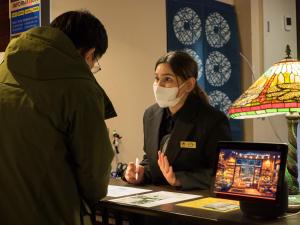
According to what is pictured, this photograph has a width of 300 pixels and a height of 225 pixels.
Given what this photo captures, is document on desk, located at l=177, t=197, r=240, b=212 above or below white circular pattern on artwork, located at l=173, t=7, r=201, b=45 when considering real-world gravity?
below

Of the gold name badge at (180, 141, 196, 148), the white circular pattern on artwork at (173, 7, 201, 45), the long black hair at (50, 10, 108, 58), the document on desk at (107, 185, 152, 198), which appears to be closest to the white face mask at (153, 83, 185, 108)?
the gold name badge at (180, 141, 196, 148)

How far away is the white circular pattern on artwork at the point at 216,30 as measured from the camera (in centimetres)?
439

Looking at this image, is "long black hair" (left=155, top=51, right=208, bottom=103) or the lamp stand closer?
the lamp stand

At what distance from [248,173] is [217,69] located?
3.16m

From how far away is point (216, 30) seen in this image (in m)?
4.46

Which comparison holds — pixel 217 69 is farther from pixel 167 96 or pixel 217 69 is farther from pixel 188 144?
pixel 188 144

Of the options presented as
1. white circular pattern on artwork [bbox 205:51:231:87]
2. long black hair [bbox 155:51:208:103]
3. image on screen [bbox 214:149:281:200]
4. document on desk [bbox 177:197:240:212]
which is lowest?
document on desk [bbox 177:197:240:212]

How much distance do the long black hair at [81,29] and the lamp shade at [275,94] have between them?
0.55 metres

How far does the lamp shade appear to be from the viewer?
1.44 m

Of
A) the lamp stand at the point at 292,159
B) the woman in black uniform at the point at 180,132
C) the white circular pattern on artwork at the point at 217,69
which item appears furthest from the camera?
the white circular pattern on artwork at the point at 217,69

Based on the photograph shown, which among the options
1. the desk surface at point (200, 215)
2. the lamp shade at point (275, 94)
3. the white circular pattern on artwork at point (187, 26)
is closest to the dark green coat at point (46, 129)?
the desk surface at point (200, 215)

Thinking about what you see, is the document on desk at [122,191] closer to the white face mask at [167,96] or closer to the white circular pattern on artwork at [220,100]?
the white face mask at [167,96]

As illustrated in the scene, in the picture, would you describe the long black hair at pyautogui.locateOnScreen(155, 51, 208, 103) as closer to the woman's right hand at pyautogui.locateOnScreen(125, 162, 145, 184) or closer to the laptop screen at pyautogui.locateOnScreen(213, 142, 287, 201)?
the woman's right hand at pyautogui.locateOnScreen(125, 162, 145, 184)

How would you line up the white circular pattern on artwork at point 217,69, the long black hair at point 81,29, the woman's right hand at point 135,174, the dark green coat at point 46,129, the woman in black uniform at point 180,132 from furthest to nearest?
the white circular pattern on artwork at point 217,69 < the woman's right hand at point 135,174 < the woman in black uniform at point 180,132 < the long black hair at point 81,29 < the dark green coat at point 46,129
